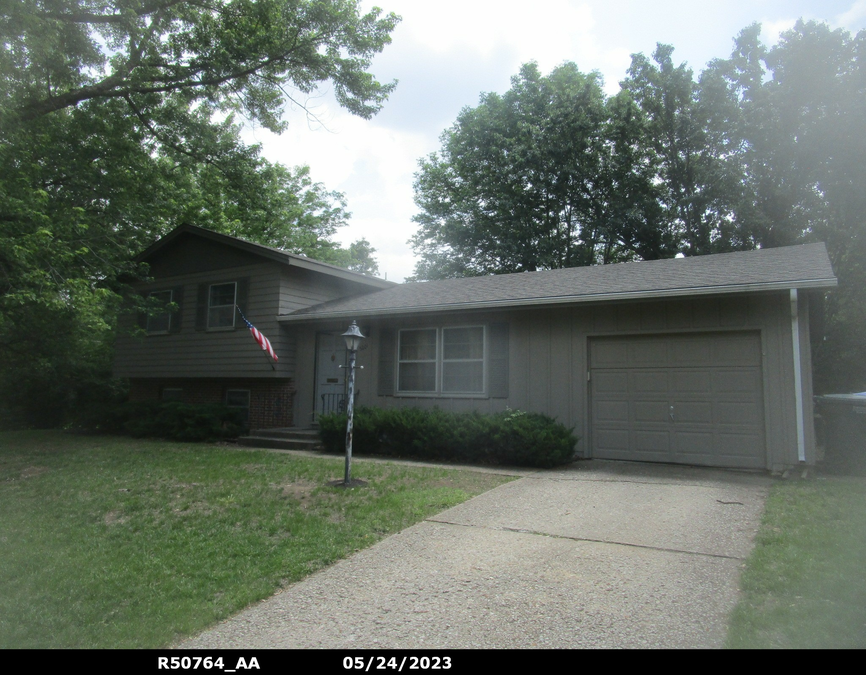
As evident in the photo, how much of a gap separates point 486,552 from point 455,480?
3179 mm

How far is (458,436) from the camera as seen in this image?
9734 millimetres

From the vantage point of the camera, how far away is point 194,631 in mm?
3561

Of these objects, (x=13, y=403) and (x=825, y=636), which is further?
(x=13, y=403)

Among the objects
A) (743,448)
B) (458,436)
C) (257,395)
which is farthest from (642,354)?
(257,395)

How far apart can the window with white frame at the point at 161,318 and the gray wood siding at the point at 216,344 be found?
188 millimetres

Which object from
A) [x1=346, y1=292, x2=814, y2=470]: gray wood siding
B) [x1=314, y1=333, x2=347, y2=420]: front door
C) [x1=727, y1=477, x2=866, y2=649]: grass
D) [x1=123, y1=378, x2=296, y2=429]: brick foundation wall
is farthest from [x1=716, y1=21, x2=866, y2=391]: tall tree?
[x1=123, y1=378, x2=296, y2=429]: brick foundation wall

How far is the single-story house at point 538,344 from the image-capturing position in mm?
8781

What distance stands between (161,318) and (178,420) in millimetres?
4052

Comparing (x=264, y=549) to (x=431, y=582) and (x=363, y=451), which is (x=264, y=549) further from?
(x=363, y=451)

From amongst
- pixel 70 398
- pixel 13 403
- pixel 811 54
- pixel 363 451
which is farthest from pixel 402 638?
pixel 811 54

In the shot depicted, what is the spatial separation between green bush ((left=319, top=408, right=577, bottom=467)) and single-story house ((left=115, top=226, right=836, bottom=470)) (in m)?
1.15

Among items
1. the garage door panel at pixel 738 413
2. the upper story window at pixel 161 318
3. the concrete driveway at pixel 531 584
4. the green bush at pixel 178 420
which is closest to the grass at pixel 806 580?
the concrete driveway at pixel 531 584

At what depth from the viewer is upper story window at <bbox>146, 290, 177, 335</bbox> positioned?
51.9 ft

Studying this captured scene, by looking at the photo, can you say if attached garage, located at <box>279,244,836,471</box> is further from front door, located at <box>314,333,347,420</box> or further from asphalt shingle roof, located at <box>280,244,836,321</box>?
front door, located at <box>314,333,347,420</box>
